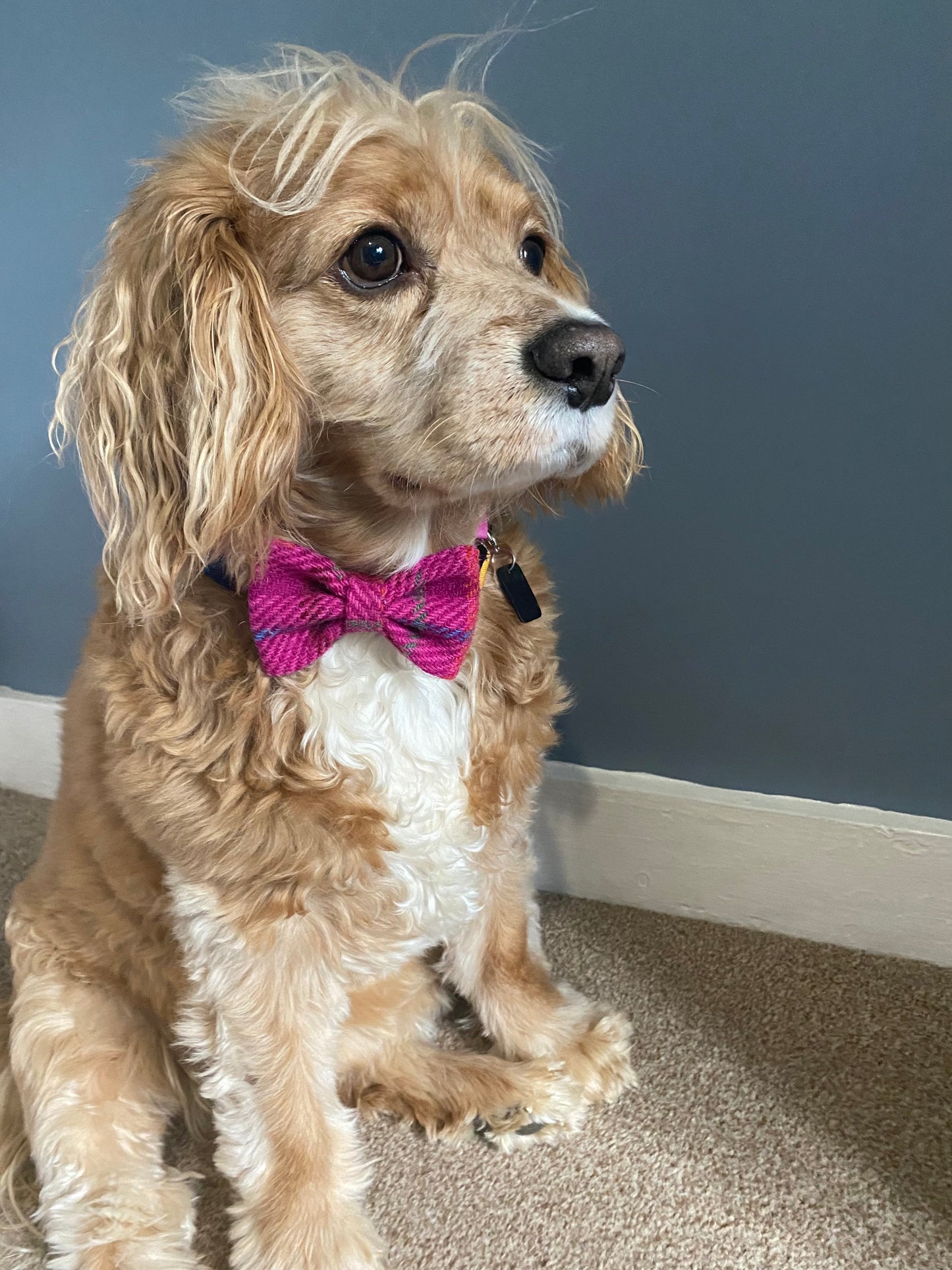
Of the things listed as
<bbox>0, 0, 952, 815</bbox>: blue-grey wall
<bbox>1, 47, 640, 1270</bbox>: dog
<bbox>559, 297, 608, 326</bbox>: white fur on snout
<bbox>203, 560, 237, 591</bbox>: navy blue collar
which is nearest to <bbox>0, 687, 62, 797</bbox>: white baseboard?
<bbox>1, 47, 640, 1270</bbox>: dog

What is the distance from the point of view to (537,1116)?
3.48 feet

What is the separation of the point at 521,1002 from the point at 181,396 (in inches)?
34.8

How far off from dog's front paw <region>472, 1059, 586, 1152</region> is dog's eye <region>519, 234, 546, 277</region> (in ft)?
3.16

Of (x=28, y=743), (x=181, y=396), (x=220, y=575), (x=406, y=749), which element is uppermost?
(x=181, y=396)

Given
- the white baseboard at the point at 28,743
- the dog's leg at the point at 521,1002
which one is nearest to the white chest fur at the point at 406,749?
the dog's leg at the point at 521,1002

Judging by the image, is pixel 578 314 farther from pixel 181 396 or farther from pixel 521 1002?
pixel 521 1002

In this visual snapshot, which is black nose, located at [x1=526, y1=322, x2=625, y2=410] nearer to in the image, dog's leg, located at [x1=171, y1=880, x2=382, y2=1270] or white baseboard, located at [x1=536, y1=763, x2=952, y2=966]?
dog's leg, located at [x1=171, y1=880, x2=382, y2=1270]

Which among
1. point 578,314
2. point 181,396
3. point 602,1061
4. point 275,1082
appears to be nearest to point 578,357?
point 578,314

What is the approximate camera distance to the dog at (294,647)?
28.8 inches

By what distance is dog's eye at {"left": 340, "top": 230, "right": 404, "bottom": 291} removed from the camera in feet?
2.50

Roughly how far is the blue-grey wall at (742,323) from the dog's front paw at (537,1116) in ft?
1.63

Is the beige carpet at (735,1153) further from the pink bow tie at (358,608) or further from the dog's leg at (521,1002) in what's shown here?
the pink bow tie at (358,608)

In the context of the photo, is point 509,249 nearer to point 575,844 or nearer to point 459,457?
point 459,457

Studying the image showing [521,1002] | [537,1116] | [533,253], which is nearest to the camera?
[533,253]
